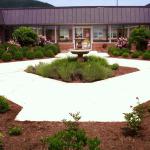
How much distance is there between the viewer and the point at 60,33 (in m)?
37.5

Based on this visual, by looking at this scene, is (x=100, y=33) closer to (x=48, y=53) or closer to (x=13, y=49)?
(x=48, y=53)

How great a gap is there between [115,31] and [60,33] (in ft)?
16.5

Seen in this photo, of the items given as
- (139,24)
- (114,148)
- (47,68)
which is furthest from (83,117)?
(139,24)

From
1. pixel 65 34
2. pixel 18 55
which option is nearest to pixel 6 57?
pixel 18 55

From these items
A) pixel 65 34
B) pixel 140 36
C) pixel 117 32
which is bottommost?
pixel 140 36

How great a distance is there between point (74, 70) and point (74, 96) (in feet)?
12.9

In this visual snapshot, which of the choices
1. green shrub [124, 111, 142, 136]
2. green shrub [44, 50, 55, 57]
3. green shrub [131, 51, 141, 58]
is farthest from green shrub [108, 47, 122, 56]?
green shrub [124, 111, 142, 136]

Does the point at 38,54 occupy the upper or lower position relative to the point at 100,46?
lower

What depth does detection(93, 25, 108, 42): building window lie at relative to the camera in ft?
122

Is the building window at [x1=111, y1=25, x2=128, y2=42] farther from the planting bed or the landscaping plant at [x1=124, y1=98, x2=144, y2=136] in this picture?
the landscaping plant at [x1=124, y1=98, x2=144, y2=136]

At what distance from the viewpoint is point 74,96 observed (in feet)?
39.4

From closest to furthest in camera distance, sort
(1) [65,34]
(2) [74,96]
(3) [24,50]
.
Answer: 1. (2) [74,96]
2. (3) [24,50]
3. (1) [65,34]

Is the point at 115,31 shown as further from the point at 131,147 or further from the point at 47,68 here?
the point at 131,147

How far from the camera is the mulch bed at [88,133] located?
7.54 m
